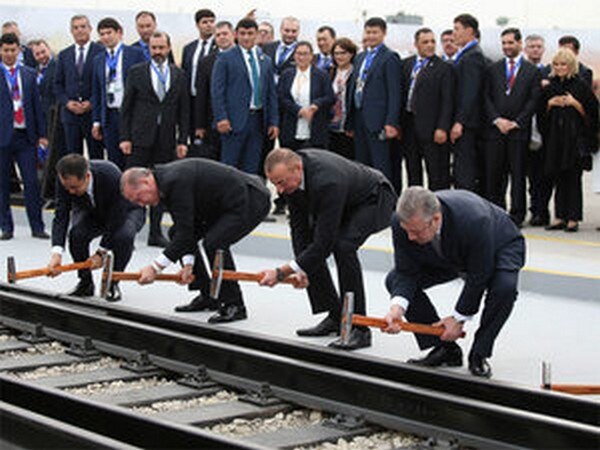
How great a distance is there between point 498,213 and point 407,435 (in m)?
1.69

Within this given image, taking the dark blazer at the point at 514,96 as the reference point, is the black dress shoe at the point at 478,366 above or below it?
below

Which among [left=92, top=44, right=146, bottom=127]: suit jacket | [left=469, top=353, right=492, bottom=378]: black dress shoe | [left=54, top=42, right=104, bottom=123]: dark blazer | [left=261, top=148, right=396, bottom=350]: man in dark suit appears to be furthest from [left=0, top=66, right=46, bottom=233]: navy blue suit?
[left=469, top=353, right=492, bottom=378]: black dress shoe

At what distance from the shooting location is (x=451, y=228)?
7.07 m

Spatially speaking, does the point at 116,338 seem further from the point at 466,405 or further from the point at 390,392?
the point at 466,405

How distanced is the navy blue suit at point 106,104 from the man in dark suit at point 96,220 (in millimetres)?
3693

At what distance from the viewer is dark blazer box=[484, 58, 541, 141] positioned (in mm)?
12984

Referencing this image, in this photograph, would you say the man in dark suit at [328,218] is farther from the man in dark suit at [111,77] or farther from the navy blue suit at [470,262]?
the man in dark suit at [111,77]

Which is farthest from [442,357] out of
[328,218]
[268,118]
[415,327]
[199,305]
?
[268,118]

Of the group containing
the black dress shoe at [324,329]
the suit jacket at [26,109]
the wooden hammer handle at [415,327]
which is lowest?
the black dress shoe at [324,329]

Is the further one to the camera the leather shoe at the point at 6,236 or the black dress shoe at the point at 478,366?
the leather shoe at the point at 6,236

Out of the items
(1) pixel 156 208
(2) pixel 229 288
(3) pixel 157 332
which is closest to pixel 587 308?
(2) pixel 229 288

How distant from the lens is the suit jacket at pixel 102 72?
1394cm

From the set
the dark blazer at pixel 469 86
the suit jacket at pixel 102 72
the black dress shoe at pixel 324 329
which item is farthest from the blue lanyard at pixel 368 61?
the black dress shoe at pixel 324 329

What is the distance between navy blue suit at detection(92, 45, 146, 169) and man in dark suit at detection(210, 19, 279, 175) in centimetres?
114
